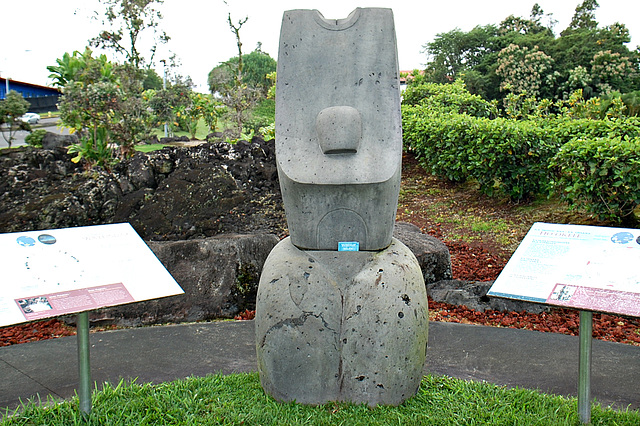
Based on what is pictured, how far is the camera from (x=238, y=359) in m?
4.16

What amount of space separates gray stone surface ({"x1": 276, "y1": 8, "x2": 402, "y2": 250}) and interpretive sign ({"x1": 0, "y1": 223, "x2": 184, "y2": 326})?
0.91m

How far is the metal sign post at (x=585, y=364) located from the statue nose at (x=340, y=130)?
1.49 meters

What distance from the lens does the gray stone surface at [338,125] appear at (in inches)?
129

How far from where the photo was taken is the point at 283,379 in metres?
3.30

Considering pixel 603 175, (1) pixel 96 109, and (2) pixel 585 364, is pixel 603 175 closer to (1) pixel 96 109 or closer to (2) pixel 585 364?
(2) pixel 585 364

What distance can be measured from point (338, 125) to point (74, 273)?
5.19ft

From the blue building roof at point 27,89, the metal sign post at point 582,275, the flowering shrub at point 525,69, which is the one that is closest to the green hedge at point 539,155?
the metal sign post at point 582,275

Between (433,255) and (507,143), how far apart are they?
2.88m

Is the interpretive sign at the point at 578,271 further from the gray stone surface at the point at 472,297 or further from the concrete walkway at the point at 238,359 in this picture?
the gray stone surface at the point at 472,297

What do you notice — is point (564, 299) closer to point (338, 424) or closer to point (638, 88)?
point (338, 424)

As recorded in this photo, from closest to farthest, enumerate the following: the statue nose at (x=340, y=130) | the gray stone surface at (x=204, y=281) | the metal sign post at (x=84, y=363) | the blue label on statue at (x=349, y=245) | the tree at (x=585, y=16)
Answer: the metal sign post at (x=84, y=363) → the statue nose at (x=340, y=130) → the blue label on statue at (x=349, y=245) → the gray stone surface at (x=204, y=281) → the tree at (x=585, y=16)

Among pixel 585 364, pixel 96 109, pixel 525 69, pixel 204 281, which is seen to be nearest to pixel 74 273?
pixel 204 281

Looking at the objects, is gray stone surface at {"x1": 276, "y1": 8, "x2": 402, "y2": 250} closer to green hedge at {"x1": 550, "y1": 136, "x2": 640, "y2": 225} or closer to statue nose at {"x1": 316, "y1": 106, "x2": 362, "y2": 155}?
statue nose at {"x1": 316, "y1": 106, "x2": 362, "y2": 155}

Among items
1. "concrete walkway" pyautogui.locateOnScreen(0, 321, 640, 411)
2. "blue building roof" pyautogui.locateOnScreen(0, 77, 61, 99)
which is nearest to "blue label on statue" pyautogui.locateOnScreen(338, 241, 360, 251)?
"concrete walkway" pyautogui.locateOnScreen(0, 321, 640, 411)
